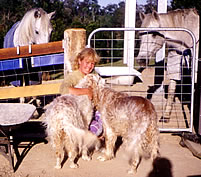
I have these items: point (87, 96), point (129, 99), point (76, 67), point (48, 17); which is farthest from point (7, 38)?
point (129, 99)

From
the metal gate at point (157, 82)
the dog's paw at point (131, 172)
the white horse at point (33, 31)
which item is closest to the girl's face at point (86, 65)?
the metal gate at point (157, 82)

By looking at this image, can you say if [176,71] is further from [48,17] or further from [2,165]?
[2,165]

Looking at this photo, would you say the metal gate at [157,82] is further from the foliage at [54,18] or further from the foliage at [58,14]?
the foliage at [54,18]

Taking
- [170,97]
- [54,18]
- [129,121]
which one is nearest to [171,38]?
[170,97]

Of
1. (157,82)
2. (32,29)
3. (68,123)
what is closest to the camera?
(68,123)

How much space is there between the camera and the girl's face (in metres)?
3.45

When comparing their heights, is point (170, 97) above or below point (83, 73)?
below

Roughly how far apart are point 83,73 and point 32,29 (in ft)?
9.19

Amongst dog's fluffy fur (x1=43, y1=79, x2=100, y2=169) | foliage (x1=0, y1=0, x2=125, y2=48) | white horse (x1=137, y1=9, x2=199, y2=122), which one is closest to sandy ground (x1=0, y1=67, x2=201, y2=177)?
dog's fluffy fur (x1=43, y1=79, x2=100, y2=169)

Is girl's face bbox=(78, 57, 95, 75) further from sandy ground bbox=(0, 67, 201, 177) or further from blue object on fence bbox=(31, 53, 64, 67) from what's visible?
sandy ground bbox=(0, 67, 201, 177)

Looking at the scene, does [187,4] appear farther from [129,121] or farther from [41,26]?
[129,121]

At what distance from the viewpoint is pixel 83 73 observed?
352 cm

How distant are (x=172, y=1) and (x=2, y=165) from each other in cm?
1627

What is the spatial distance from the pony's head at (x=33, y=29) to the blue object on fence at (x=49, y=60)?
1.22 metres
